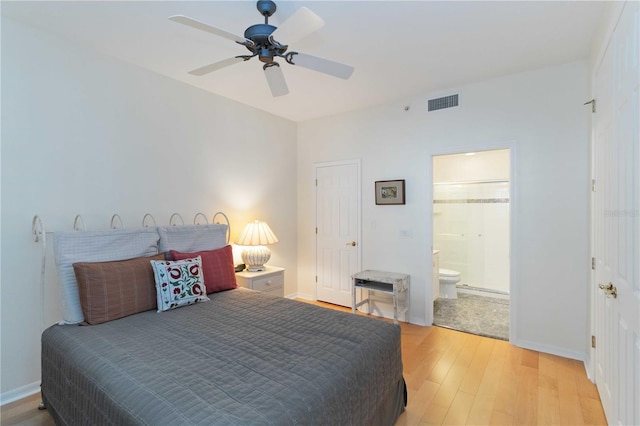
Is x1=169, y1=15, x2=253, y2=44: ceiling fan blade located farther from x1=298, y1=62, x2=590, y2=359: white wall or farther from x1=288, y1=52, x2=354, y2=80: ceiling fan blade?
x1=298, y1=62, x2=590, y2=359: white wall

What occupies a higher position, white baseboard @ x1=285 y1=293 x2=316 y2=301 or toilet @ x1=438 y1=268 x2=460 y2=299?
toilet @ x1=438 y1=268 x2=460 y2=299

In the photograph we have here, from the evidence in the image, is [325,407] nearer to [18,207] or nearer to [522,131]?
[18,207]

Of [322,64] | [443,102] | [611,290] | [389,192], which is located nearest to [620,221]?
[611,290]

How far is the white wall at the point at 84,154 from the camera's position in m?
2.24

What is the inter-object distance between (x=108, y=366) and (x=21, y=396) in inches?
58.6

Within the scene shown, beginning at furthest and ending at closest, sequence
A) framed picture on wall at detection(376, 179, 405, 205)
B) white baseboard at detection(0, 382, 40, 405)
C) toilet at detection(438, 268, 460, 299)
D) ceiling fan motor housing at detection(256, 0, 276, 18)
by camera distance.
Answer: toilet at detection(438, 268, 460, 299)
framed picture on wall at detection(376, 179, 405, 205)
white baseboard at detection(0, 382, 40, 405)
ceiling fan motor housing at detection(256, 0, 276, 18)

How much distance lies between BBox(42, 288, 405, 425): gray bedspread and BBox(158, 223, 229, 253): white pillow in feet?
2.28

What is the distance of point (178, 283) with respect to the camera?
2.39 meters

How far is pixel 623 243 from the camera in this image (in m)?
1.57

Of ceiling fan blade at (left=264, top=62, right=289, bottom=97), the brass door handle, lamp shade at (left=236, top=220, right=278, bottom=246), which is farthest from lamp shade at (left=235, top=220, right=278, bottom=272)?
the brass door handle

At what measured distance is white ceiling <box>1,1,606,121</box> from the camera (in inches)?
80.8

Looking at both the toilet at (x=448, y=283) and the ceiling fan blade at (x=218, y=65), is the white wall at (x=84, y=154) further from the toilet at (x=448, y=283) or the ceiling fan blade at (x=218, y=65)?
the toilet at (x=448, y=283)

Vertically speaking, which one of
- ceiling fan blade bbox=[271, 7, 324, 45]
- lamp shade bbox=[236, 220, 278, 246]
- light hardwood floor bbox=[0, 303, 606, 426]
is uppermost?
ceiling fan blade bbox=[271, 7, 324, 45]

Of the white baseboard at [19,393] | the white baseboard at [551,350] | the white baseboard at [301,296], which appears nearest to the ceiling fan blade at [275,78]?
the white baseboard at [19,393]
